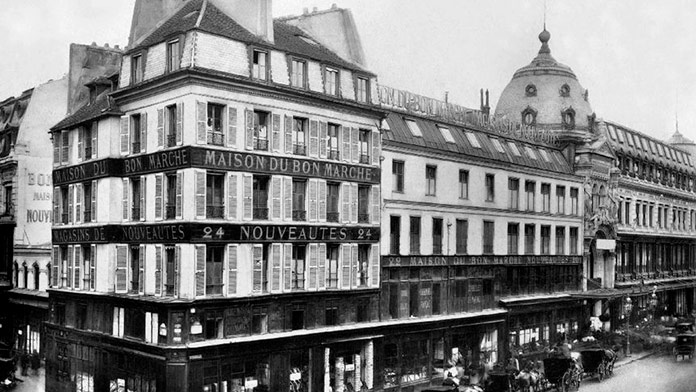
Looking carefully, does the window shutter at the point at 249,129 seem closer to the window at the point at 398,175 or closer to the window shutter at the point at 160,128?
the window shutter at the point at 160,128

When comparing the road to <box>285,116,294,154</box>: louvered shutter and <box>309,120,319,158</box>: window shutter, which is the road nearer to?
<box>309,120,319,158</box>: window shutter

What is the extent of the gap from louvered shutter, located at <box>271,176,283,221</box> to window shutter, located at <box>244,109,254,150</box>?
85.1 inches

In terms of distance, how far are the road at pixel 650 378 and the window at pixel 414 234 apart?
1276 cm

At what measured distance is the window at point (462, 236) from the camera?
5506cm

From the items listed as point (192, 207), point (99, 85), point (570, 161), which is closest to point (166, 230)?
point (192, 207)

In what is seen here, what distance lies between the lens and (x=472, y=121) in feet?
195

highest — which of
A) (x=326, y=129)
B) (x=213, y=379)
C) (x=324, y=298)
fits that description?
(x=326, y=129)

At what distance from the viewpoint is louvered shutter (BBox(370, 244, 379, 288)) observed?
46.9 m

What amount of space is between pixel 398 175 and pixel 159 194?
16.4m

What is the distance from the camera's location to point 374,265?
47125mm

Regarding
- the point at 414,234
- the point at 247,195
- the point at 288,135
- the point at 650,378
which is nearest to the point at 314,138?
the point at 288,135

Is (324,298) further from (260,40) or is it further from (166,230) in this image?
(260,40)

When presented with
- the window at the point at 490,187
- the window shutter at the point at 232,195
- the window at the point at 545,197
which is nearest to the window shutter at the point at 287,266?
the window shutter at the point at 232,195

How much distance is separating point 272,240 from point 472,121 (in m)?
24.0
